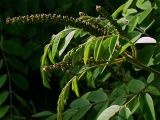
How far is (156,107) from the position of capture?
5.90 feet

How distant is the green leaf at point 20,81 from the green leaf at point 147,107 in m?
1.05

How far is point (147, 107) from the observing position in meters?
1.27

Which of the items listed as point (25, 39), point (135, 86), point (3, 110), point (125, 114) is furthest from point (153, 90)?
point (25, 39)

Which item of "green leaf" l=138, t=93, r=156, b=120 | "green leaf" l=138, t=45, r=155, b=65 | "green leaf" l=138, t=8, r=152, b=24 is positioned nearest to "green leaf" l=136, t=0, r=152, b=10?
"green leaf" l=138, t=8, r=152, b=24

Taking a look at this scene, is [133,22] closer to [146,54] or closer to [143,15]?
[143,15]

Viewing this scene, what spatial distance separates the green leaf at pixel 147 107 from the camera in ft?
4.09

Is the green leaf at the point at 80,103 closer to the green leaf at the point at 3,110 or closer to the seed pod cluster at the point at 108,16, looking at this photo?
→ the seed pod cluster at the point at 108,16

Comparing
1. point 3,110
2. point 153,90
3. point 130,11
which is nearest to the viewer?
point 153,90

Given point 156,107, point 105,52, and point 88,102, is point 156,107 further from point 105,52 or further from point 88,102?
point 105,52

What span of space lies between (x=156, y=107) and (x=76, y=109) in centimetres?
35

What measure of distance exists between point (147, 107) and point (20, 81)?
109 centimetres

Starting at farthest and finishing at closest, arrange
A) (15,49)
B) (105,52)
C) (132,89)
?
1. (15,49)
2. (132,89)
3. (105,52)

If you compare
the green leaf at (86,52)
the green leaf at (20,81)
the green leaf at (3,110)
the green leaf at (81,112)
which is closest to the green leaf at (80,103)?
the green leaf at (81,112)

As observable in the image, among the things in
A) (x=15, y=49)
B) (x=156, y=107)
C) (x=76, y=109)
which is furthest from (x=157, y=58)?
(x=15, y=49)
